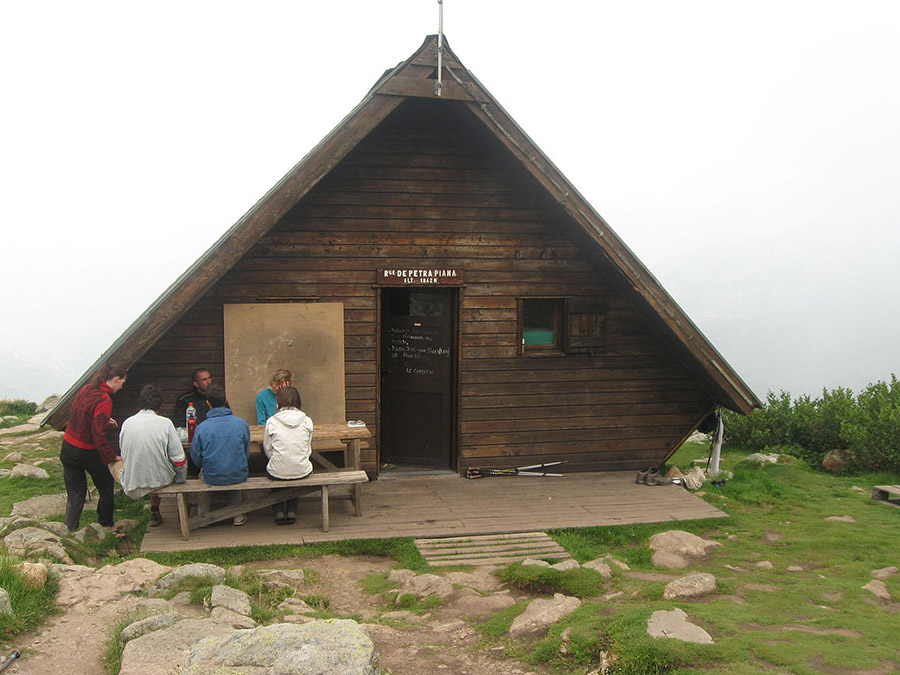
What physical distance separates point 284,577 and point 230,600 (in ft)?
4.09

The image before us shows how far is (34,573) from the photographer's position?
18.5ft

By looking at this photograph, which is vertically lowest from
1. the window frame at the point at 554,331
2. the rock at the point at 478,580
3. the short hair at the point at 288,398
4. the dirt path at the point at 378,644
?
the rock at the point at 478,580

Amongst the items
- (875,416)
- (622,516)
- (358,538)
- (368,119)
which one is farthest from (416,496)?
(875,416)

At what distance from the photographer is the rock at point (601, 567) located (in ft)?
22.6

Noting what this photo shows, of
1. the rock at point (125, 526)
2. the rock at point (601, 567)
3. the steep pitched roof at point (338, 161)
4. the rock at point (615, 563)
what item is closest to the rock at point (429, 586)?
the rock at point (601, 567)

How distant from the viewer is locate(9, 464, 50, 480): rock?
36.6 feet

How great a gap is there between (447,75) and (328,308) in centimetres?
317

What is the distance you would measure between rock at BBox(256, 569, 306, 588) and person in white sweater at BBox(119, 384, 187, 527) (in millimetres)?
1591

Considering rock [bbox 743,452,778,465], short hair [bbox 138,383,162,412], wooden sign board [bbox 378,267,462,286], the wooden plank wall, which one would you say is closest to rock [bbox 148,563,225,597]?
short hair [bbox 138,383,162,412]

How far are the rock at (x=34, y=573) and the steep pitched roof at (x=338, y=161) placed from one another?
2914mm

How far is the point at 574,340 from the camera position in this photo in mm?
10664

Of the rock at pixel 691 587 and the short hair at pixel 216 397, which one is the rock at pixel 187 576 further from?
the rock at pixel 691 587

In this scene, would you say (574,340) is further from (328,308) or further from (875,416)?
(875,416)

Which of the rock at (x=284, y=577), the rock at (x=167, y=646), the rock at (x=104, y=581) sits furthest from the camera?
the rock at (x=284, y=577)
